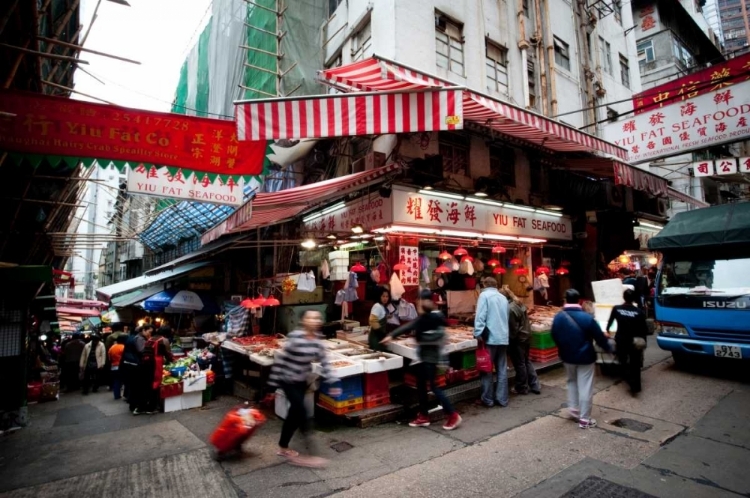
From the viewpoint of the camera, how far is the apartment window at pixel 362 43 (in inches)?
448

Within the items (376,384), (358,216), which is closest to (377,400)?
(376,384)

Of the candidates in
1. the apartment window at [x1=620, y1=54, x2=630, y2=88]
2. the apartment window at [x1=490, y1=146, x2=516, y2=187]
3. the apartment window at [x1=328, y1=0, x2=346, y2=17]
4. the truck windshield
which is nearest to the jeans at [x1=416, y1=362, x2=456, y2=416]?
the truck windshield

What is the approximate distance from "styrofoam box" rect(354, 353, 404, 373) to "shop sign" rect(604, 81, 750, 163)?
972 cm

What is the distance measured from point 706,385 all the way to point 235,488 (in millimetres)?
8364

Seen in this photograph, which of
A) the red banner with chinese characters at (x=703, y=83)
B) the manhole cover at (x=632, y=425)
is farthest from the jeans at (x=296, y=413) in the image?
the red banner with chinese characters at (x=703, y=83)

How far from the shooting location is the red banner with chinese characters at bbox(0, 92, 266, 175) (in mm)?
4316

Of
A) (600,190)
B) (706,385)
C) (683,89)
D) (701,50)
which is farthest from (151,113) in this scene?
(701,50)

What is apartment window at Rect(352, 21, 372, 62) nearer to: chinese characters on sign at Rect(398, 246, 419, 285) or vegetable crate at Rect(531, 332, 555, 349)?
chinese characters on sign at Rect(398, 246, 419, 285)

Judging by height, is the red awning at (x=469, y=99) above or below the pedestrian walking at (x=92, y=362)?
above

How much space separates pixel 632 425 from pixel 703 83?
31.6ft

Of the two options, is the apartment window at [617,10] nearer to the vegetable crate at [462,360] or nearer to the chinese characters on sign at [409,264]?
the chinese characters on sign at [409,264]

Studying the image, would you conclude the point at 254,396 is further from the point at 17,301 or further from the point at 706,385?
the point at 706,385

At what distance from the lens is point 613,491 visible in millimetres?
3750

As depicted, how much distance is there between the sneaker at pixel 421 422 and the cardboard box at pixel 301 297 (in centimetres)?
614
